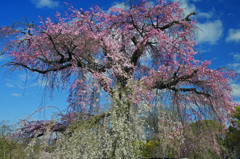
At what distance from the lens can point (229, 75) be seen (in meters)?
7.78

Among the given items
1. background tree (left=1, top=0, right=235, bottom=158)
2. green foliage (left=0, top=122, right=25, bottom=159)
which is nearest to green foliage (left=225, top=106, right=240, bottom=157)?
background tree (left=1, top=0, right=235, bottom=158)

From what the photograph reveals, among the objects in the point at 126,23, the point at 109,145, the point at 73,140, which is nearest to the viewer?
the point at 109,145

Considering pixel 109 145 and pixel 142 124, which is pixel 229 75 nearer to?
pixel 142 124

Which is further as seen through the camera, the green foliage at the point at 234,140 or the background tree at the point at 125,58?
the green foliage at the point at 234,140

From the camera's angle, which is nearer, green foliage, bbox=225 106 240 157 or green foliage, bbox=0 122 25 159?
green foliage, bbox=0 122 25 159

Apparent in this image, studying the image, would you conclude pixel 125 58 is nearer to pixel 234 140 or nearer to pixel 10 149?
pixel 10 149

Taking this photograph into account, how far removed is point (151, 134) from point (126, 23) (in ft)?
19.8

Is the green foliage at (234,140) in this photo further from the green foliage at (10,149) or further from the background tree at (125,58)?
the green foliage at (10,149)

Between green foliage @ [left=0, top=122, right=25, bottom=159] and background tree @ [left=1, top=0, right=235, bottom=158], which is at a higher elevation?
background tree @ [left=1, top=0, right=235, bottom=158]

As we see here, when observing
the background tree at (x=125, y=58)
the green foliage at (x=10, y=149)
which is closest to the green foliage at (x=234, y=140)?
the background tree at (x=125, y=58)

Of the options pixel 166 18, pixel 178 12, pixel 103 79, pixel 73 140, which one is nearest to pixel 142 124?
pixel 73 140

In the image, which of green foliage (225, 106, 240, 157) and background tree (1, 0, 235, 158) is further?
green foliage (225, 106, 240, 157)

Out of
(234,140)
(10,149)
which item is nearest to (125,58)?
(10,149)

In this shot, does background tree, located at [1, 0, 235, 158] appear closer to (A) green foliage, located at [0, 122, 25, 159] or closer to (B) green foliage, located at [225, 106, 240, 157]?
(A) green foliage, located at [0, 122, 25, 159]
